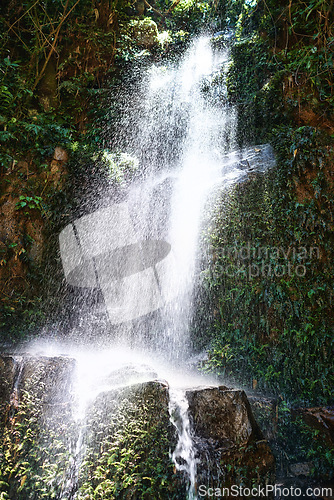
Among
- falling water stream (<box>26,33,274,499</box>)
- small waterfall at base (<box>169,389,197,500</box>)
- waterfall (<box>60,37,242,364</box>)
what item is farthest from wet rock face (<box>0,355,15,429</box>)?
waterfall (<box>60,37,242,364</box>)

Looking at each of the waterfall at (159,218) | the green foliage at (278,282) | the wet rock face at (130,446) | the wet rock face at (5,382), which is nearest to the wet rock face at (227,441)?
the wet rock face at (130,446)

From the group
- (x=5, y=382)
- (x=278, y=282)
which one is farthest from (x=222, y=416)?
(x=278, y=282)

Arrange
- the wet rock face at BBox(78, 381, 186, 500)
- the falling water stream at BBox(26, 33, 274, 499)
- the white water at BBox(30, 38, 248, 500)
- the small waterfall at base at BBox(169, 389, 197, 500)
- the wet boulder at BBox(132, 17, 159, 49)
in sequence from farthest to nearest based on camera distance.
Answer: the wet boulder at BBox(132, 17, 159, 49) → the falling water stream at BBox(26, 33, 274, 499) → the white water at BBox(30, 38, 248, 500) → the small waterfall at base at BBox(169, 389, 197, 500) → the wet rock face at BBox(78, 381, 186, 500)

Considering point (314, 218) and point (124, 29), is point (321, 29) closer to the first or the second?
point (314, 218)

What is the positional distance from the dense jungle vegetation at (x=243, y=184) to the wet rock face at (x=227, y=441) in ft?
4.20

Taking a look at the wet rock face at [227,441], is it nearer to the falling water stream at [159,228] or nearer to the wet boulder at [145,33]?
the falling water stream at [159,228]

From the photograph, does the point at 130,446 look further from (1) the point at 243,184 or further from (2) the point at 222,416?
(1) the point at 243,184

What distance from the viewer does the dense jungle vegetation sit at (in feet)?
16.2

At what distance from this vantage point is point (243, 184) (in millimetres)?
6148

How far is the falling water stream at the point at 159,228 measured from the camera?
18.9 feet

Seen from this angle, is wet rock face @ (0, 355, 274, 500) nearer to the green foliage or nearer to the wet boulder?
the green foliage

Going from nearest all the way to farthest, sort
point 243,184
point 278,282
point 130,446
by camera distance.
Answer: point 130,446 → point 278,282 → point 243,184

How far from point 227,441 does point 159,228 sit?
4.44 meters

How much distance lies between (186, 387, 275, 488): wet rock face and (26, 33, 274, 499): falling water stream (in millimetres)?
1199
